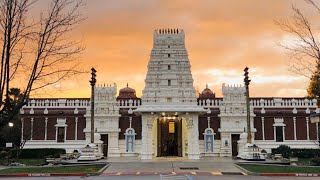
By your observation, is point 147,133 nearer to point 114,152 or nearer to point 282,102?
point 114,152

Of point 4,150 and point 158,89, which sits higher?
point 158,89

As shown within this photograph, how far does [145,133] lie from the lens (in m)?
34.3

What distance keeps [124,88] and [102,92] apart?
14.3m

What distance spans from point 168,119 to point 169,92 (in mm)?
3236

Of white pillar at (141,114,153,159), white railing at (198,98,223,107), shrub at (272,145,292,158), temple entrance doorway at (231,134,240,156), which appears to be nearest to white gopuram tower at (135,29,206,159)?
white pillar at (141,114,153,159)

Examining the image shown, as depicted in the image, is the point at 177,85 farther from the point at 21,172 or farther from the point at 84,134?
the point at 21,172

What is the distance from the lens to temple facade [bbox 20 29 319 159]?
36.9m

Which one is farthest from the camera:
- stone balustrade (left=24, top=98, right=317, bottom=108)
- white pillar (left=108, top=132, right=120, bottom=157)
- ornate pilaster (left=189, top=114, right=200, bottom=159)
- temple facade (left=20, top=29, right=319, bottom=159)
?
stone balustrade (left=24, top=98, right=317, bottom=108)

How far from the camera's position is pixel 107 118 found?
40031mm

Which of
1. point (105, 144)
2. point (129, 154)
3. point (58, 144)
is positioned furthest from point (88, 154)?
point (58, 144)

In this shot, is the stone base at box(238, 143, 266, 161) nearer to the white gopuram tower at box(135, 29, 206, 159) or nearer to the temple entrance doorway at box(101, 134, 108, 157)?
the white gopuram tower at box(135, 29, 206, 159)

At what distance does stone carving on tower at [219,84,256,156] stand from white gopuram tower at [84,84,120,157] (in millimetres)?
10026

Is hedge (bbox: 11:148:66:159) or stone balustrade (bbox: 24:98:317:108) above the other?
stone balustrade (bbox: 24:98:317:108)

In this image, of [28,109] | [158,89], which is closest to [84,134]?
[28,109]
